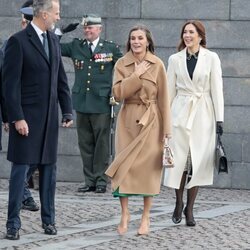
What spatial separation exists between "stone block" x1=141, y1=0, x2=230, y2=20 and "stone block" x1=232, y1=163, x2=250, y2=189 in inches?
66.1

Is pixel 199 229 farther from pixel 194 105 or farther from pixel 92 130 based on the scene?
pixel 92 130

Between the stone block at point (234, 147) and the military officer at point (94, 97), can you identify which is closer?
the military officer at point (94, 97)

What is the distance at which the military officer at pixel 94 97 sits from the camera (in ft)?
40.3

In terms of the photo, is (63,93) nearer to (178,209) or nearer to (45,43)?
(45,43)

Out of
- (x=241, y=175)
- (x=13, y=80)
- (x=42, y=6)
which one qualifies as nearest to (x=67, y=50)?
(x=241, y=175)

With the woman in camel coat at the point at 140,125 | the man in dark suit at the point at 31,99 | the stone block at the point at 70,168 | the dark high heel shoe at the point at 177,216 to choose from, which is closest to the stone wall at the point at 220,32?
the stone block at the point at 70,168

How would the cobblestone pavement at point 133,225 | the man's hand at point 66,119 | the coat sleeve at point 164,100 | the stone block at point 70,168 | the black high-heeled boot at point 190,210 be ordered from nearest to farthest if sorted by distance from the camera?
the cobblestone pavement at point 133,225
the man's hand at point 66,119
the coat sleeve at point 164,100
the black high-heeled boot at point 190,210
the stone block at point 70,168

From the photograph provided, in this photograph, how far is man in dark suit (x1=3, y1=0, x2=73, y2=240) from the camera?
880 cm

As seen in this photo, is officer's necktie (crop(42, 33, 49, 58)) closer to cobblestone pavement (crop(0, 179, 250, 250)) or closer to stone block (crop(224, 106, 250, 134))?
cobblestone pavement (crop(0, 179, 250, 250))

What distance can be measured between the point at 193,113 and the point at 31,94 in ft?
5.93

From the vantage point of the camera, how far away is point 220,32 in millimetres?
12828

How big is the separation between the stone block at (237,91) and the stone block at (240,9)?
2.29 ft

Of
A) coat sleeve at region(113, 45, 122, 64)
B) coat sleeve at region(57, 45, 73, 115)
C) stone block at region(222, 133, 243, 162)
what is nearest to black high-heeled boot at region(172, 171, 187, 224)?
coat sleeve at region(57, 45, 73, 115)

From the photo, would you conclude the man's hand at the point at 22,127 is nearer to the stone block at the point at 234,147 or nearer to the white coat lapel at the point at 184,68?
the white coat lapel at the point at 184,68
